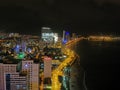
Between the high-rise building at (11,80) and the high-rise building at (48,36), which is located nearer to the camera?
the high-rise building at (11,80)

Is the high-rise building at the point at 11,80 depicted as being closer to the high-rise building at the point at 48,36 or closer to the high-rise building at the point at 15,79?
the high-rise building at the point at 15,79

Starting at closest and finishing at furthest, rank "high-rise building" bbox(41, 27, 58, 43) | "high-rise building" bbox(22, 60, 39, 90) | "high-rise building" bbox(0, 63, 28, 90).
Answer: "high-rise building" bbox(0, 63, 28, 90), "high-rise building" bbox(22, 60, 39, 90), "high-rise building" bbox(41, 27, 58, 43)

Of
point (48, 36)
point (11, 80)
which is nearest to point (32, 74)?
point (11, 80)

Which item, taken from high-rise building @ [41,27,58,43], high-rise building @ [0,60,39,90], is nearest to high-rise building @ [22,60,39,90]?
high-rise building @ [0,60,39,90]

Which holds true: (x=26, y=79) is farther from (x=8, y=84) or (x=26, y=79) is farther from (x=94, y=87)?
(x=94, y=87)

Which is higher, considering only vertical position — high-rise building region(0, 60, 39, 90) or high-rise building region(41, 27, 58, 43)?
high-rise building region(41, 27, 58, 43)

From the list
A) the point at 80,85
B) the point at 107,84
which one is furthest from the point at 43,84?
the point at 107,84

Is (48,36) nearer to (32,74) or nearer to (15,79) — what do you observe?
(32,74)

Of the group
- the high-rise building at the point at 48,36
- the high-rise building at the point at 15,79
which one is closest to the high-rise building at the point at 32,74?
the high-rise building at the point at 15,79

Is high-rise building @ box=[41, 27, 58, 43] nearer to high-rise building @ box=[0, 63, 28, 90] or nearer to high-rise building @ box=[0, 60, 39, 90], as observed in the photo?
high-rise building @ box=[0, 60, 39, 90]

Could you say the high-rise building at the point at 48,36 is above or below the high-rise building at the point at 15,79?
above

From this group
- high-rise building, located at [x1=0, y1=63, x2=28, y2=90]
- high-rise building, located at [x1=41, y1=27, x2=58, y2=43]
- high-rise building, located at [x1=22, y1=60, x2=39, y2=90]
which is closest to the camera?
high-rise building, located at [x1=0, y1=63, x2=28, y2=90]
